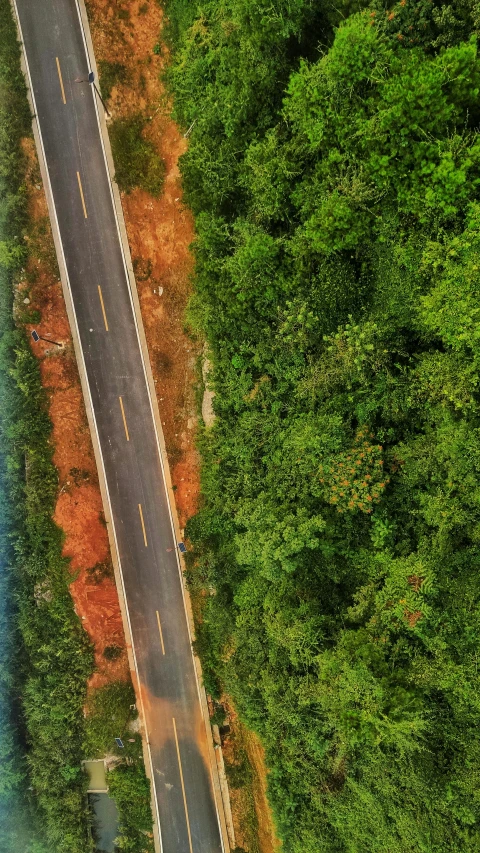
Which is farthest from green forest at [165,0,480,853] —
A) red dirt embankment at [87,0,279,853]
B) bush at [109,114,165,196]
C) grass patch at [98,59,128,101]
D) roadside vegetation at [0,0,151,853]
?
roadside vegetation at [0,0,151,853]

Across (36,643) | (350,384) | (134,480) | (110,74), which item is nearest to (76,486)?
(134,480)

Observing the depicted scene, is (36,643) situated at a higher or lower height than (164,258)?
lower

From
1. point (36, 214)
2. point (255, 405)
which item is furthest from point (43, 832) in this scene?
point (36, 214)

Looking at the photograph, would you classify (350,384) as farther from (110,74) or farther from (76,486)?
(110,74)

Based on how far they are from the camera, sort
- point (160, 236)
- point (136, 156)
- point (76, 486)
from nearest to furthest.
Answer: point (136, 156), point (160, 236), point (76, 486)

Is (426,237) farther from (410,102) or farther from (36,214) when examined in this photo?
(36,214)

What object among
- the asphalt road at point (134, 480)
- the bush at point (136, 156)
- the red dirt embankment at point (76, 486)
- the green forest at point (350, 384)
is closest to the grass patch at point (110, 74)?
the bush at point (136, 156)
